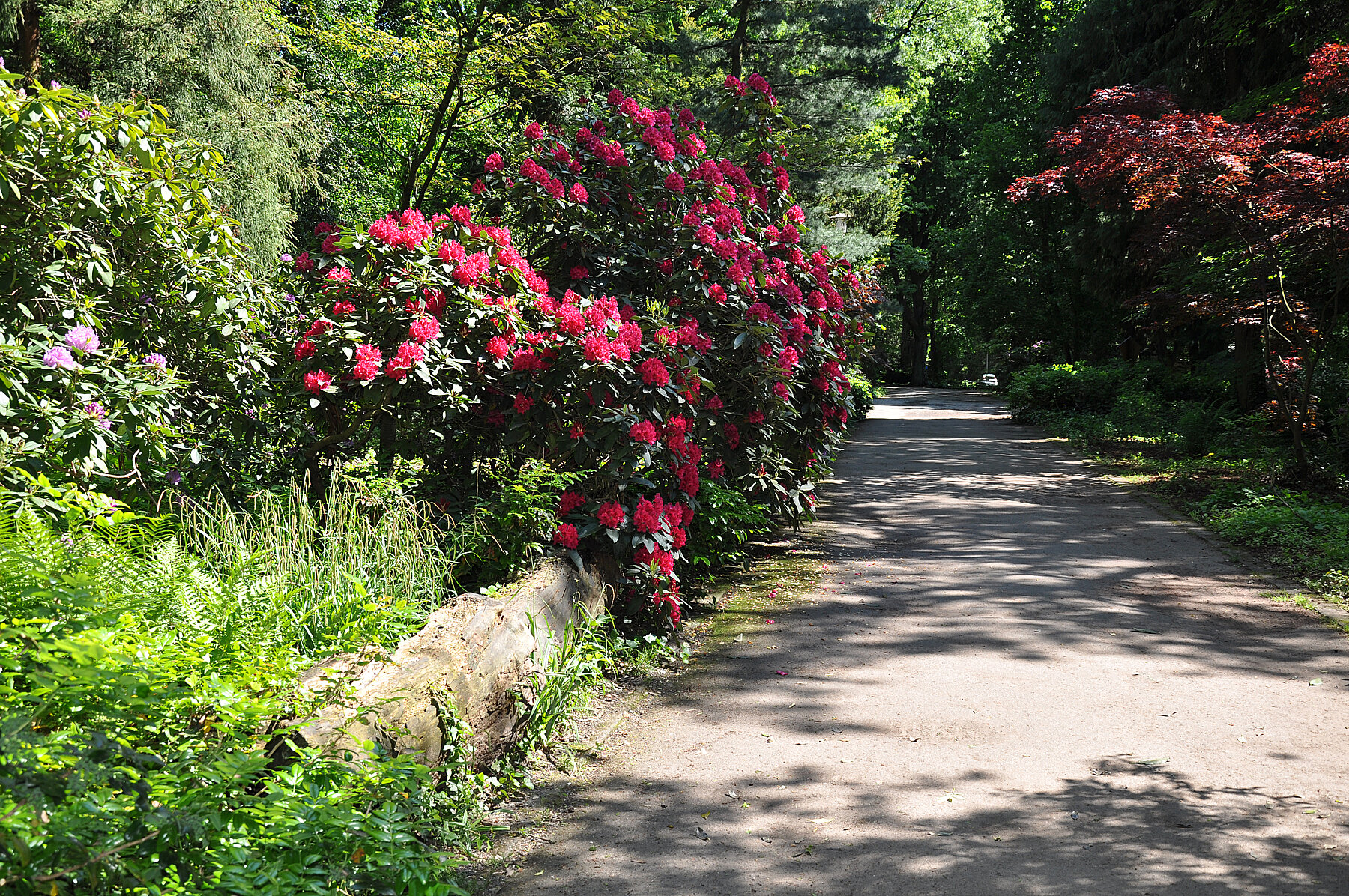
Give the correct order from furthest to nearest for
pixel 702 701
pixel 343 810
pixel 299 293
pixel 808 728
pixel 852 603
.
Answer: pixel 852 603
pixel 299 293
pixel 702 701
pixel 808 728
pixel 343 810

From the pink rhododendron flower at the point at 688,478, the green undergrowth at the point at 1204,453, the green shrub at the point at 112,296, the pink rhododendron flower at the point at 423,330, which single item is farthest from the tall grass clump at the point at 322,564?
the green undergrowth at the point at 1204,453

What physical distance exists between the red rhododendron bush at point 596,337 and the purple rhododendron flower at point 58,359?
1.02m

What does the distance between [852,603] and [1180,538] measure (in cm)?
368

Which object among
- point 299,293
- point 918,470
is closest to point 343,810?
point 299,293

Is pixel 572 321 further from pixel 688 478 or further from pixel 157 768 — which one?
pixel 157 768

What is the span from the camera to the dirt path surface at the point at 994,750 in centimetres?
296

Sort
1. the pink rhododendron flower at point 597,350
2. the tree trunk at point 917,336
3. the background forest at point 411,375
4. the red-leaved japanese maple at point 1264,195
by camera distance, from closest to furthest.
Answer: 1. the background forest at point 411,375
2. the pink rhododendron flower at point 597,350
3. the red-leaved japanese maple at point 1264,195
4. the tree trunk at point 917,336

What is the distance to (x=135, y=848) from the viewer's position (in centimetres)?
190

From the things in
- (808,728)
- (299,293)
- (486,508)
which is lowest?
(808,728)

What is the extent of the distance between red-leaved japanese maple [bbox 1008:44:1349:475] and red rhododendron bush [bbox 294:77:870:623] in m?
4.51

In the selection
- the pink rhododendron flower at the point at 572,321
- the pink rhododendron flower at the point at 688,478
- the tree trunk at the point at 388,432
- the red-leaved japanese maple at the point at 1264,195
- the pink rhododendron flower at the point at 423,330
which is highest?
the red-leaved japanese maple at the point at 1264,195

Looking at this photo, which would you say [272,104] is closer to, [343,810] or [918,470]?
[918,470]

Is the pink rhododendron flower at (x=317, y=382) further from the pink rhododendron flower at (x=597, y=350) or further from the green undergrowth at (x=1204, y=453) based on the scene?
the green undergrowth at (x=1204, y=453)

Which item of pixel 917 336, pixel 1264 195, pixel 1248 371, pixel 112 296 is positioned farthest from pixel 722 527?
pixel 917 336
